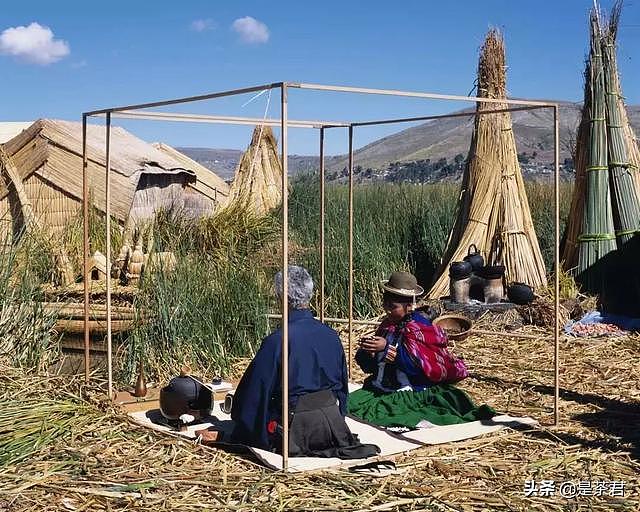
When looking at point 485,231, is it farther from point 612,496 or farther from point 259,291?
point 612,496

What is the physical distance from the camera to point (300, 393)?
14.5ft

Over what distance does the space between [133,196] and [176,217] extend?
169 centimetres

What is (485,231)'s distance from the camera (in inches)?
360

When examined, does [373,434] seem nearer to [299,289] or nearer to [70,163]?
[299,289]

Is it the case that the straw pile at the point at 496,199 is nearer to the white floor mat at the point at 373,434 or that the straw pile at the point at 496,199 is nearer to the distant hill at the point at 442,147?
the white floor mat at the point at 373,434

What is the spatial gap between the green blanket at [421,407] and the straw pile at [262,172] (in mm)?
7550

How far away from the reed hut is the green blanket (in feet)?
16.9

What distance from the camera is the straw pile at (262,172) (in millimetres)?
12969

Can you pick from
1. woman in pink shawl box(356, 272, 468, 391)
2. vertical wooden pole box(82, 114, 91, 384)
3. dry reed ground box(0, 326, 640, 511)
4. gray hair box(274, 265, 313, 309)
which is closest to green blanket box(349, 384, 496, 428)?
woman in pink shawl box(356, 272, 468, 391)

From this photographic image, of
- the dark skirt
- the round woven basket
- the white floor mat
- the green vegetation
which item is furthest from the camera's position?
the round woven basket

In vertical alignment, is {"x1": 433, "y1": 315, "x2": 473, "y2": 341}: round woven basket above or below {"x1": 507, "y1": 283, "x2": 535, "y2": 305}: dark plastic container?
below

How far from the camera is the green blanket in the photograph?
16.8 ft

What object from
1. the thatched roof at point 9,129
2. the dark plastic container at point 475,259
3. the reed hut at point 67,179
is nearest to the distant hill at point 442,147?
the thatched roof at point 9,129

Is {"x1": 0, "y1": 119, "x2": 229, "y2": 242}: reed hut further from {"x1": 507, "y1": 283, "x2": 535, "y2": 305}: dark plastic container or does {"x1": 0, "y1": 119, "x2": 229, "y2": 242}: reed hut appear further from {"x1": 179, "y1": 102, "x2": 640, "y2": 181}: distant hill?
{"x1": 179, "y1": 102, "x2": 640, "y2": 181}: distant hill
